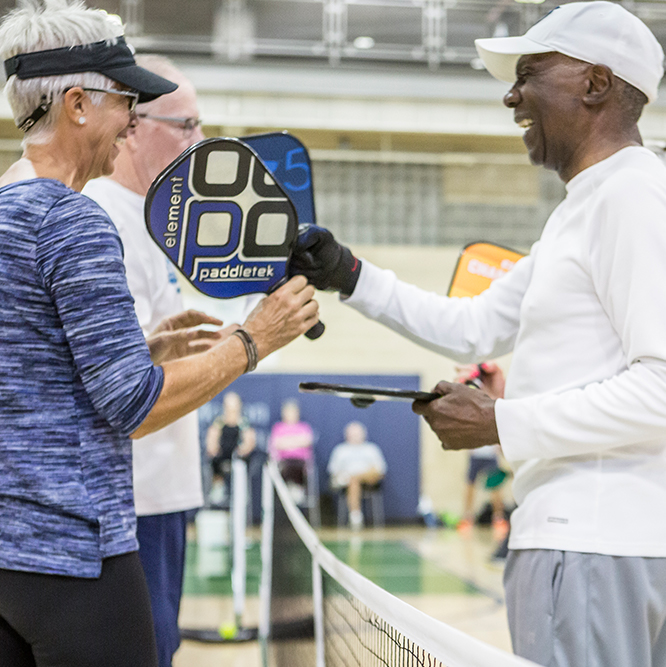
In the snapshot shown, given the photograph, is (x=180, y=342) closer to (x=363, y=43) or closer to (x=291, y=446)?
(x=291, y=446)

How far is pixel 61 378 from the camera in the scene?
130 centimetres

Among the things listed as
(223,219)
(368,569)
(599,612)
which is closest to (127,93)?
(223,219)

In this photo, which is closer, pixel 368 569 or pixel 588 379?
pixel 588 379

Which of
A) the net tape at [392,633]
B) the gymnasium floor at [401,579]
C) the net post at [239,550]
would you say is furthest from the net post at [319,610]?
the net post at [239,550]

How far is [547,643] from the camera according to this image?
5.17ft

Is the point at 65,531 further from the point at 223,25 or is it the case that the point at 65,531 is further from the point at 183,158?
the point at 223,25

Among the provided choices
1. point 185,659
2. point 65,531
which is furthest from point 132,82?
point 185,659

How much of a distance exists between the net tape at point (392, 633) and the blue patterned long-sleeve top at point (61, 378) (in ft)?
1.65

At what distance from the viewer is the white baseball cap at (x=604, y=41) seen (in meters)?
1.71

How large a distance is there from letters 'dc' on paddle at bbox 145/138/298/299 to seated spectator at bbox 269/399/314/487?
9.46m

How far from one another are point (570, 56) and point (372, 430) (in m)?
10.4

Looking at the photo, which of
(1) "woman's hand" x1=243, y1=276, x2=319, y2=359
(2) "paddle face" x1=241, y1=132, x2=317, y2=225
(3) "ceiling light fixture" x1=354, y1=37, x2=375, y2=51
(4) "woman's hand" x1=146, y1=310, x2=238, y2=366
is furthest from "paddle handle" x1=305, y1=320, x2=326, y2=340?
(3) "ceiling light fixture" x1=354, y1=37, x2=375, y2=51

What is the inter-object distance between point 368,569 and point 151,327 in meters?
6.18

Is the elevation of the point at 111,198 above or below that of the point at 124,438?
above
